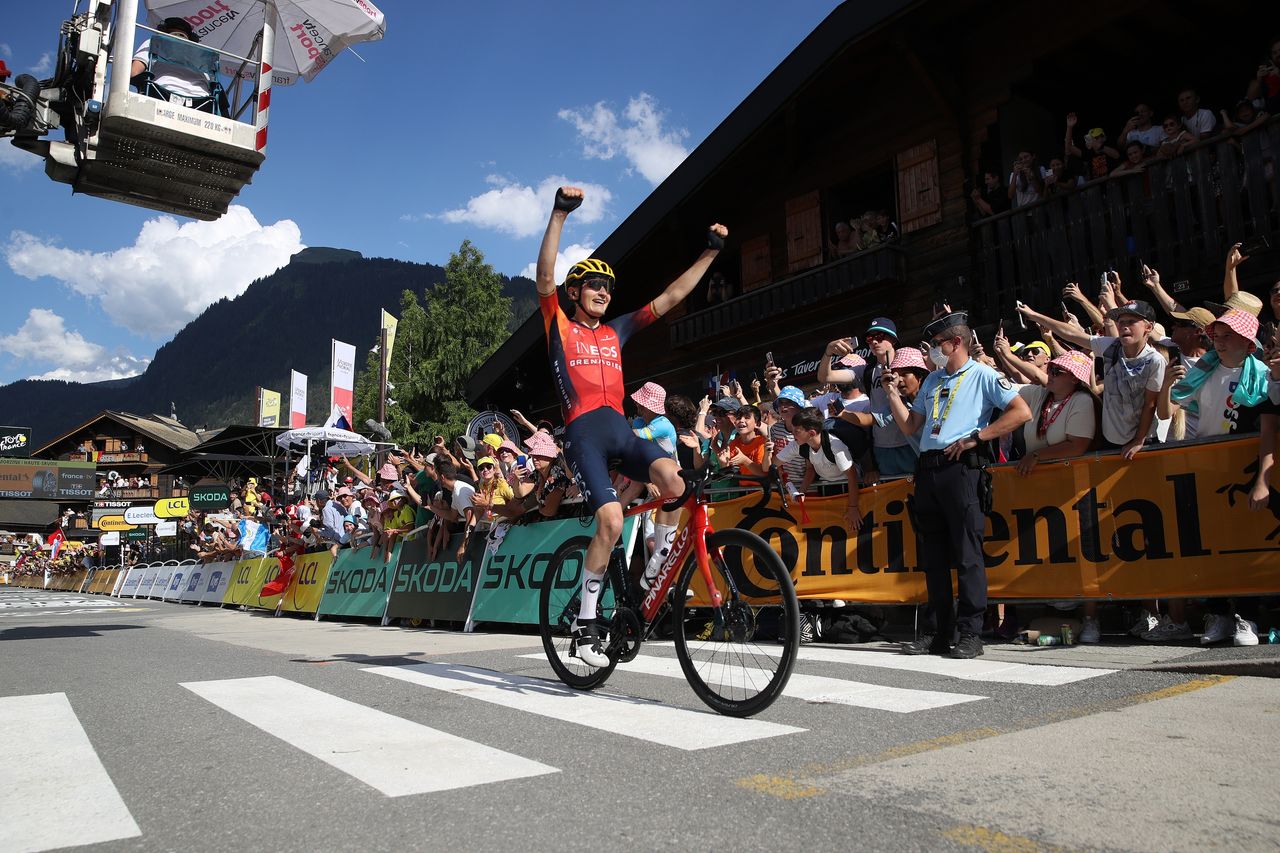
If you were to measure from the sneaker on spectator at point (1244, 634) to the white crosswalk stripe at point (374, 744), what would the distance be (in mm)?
4667

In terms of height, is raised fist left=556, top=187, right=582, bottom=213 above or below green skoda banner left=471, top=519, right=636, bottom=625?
above

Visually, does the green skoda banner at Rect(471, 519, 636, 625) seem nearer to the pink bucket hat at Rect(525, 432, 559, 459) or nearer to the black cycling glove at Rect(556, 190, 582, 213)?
the pink bucket hat at Rect(525, 432, 559, 459)

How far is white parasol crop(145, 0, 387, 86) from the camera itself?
1133 centimetres

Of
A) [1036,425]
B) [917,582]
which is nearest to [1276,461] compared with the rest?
[1036,425]

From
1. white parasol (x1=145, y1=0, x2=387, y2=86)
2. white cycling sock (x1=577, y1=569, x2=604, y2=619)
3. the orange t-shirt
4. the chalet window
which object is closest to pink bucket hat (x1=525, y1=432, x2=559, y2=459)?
the orange t-shirt

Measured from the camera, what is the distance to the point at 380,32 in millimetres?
12359

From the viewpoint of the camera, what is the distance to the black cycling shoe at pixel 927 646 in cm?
594

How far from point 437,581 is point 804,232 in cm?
952

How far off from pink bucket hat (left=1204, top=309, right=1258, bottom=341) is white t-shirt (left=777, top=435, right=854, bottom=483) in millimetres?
2777

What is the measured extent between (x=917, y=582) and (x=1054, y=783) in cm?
419

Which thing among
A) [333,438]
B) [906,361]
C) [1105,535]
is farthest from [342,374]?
[1105,535]

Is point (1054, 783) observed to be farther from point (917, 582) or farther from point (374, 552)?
point (374, 552)

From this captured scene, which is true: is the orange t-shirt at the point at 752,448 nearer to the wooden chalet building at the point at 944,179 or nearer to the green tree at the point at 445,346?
the wooden chalet building at the point at 944,179

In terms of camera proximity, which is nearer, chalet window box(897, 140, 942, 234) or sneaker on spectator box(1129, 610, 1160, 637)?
sneaker on spectator box(1129, 610, 1160, 637)
